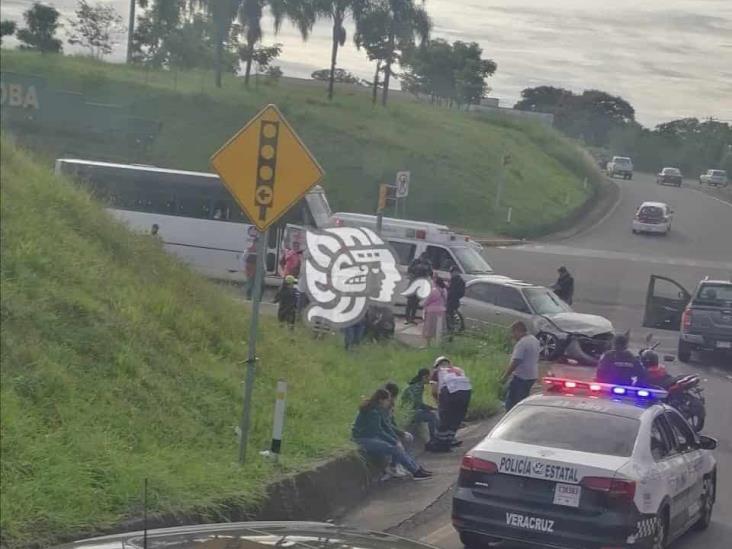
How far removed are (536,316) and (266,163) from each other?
14.8m

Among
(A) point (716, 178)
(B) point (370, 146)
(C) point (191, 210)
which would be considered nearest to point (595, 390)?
(C) point (191, 210)

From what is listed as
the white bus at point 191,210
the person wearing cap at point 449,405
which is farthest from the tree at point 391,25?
the person wearing cap at point 449,405

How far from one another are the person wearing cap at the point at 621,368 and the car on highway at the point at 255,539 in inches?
417

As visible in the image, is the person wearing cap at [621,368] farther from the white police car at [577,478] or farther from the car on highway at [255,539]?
the car on highway at [255,539]

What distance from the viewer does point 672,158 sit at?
8675cm

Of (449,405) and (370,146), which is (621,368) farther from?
(370,146)

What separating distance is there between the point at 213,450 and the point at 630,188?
69.0m

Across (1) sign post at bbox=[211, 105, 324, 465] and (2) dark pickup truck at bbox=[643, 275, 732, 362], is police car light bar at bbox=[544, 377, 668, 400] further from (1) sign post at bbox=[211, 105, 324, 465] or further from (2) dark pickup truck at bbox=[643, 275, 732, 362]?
(2) dark pickup truck at bbox=[643, 275, 732, 362]

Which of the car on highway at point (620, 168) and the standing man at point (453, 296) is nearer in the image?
the standing man at point (453, 296)

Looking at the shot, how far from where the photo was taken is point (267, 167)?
9.60 metres

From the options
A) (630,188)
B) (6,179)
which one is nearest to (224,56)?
(630,188)

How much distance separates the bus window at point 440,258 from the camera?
2795cm

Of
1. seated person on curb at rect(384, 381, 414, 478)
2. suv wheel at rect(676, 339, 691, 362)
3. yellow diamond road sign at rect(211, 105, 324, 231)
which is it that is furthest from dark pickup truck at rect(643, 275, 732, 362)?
yellow diamond road sign at rect(211, 105, 324, 231)

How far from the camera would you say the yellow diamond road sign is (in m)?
9.55
